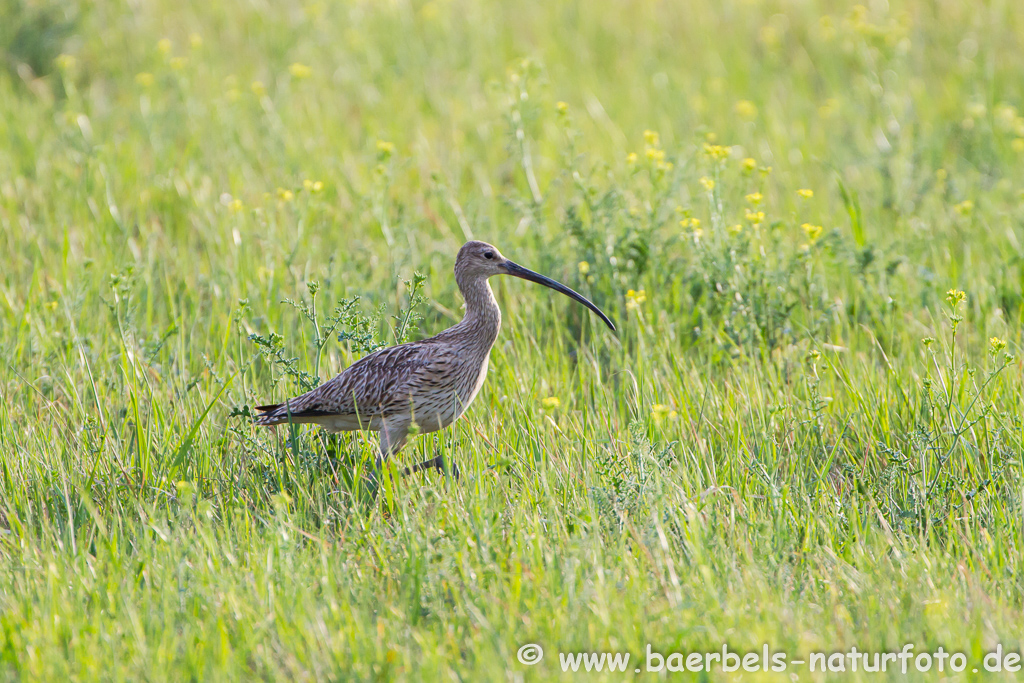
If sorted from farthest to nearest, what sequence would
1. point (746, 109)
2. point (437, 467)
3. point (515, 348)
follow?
point (746, 109) < point (515, 348) < point (437, 467)

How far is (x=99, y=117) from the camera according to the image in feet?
29.7

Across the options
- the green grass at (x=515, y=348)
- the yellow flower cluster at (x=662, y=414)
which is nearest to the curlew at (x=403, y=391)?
the green grass at (x=515, y=348)

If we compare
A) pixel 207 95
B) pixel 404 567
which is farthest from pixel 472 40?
pixel 404 567

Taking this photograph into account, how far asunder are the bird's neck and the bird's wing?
0.23m

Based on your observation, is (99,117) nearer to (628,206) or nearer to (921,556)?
(628,206)

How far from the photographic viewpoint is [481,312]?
492 centimetres

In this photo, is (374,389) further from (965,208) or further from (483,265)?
(965,208)

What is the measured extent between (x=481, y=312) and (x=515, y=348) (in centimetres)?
83

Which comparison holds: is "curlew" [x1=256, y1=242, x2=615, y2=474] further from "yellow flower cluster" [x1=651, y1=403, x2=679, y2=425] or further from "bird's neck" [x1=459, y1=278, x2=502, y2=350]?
"yellow flower cluster" [x1=651, y1=403, x2=679, y2=425]

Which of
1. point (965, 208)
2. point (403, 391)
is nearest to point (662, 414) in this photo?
point (403, 391)

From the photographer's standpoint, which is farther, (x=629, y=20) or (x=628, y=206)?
(x=629, y=20)

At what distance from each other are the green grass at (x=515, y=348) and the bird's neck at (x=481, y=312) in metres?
0.34

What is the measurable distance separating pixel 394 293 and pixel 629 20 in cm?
707

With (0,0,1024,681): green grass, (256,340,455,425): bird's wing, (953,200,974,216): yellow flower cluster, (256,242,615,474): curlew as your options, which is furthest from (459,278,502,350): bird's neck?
(953,200,974,216): yellow flower cluster
